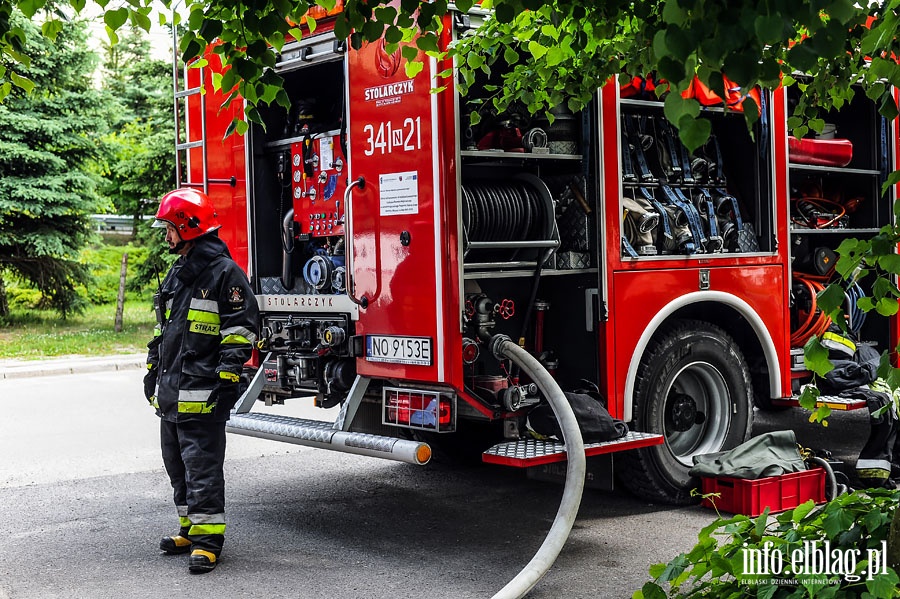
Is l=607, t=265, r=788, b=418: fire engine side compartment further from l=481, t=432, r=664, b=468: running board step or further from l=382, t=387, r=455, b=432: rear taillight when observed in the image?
l=382, t=387, r=455, b=432: rear taillight

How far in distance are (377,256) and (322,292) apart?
34.3 inches

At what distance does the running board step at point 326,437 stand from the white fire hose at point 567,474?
2.24 feet

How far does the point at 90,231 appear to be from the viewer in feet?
71.8

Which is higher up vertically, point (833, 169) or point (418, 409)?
point (833, 169)

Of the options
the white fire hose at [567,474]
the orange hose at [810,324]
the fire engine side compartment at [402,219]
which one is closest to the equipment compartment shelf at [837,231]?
the orange hose at [810,324]

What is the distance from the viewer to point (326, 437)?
19.7 feet

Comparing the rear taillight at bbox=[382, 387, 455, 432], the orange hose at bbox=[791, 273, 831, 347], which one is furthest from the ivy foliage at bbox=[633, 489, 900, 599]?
the orange hose at bbox=[791, 273, 831, 347]

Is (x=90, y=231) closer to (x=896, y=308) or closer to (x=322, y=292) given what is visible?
(x=322, y=292)

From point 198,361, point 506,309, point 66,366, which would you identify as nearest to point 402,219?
point 506,309

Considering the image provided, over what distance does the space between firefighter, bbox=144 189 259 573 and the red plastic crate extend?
287 centimetres

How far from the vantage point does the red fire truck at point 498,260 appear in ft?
19.3

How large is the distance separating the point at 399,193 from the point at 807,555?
3.15 meters

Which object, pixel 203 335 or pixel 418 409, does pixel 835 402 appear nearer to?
pixel 418 409

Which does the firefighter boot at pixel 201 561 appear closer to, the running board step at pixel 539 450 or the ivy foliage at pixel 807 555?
the running board step at pixel 539 450
